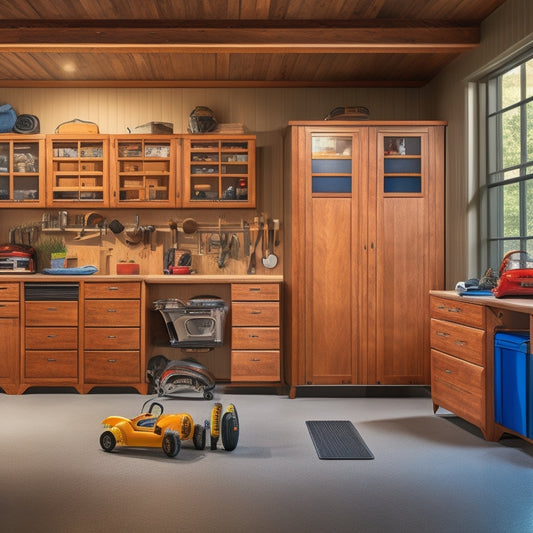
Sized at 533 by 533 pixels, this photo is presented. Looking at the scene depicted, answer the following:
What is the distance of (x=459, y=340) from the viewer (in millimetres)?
3975

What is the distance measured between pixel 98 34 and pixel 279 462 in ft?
11.1

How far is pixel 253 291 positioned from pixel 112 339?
1.27 m

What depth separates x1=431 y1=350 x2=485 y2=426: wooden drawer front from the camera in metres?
3.73

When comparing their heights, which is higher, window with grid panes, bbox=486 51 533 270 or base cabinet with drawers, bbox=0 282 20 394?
window with grid panes, bbox=486 51 533 270

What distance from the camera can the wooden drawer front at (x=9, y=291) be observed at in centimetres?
518

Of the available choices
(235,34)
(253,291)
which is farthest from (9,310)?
(235,34)

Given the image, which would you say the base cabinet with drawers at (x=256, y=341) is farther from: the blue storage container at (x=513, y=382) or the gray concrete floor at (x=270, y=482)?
the blue storage container at (x=513, y=382)

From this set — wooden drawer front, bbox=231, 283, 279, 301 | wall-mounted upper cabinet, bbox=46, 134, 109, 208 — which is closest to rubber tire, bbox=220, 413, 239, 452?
wooden drawer front, bbox=231, 283, 279, 301

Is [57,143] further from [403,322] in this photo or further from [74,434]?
[403,322]

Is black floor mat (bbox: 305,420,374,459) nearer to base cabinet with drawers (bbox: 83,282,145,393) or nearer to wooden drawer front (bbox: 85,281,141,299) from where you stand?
base cabinet with drawers (bbox: 83,282,145,393)

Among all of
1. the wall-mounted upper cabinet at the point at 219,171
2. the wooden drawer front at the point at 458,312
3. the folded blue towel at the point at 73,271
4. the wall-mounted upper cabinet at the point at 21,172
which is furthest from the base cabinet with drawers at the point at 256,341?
the wall-mounted upper cabinet at the point at 21,172

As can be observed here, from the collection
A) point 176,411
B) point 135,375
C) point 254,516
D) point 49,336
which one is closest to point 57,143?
point 49,336

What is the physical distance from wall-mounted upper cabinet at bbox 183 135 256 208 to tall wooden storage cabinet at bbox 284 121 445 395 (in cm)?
58

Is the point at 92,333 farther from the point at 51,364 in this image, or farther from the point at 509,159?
the point at 509,159
